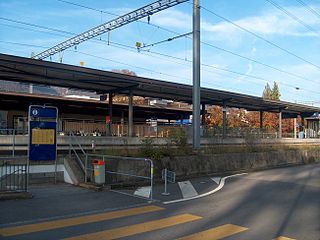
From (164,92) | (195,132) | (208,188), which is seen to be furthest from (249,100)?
(208,188)

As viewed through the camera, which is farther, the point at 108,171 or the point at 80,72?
the point at 80,72

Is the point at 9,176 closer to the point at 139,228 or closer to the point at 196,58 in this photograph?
the point at 139,228

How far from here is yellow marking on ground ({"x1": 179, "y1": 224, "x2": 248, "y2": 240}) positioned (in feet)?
23.8

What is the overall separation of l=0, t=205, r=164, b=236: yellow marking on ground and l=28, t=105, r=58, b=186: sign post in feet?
19.3

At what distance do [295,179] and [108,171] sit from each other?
9013 mm

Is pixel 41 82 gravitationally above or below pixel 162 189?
above

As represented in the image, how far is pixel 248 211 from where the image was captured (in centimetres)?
997

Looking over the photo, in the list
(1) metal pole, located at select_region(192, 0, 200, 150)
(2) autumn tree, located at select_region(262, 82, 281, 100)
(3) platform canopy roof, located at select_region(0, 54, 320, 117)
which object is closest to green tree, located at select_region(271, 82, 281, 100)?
(2) autumn tree, located at select_region(262, 82, 281, 100)

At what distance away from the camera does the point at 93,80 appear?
29812mm

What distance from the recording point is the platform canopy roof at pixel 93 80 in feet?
81.7

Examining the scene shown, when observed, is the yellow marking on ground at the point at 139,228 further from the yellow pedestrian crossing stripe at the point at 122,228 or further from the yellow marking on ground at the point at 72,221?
the yellow marking on ground at the point at 72,221

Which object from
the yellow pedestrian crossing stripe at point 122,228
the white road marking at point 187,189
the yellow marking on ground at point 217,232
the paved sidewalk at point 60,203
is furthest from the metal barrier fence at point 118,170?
the yellow marking on ground at point 217,232

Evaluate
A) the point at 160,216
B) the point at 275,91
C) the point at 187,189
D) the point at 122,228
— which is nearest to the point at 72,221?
the point at 122,228

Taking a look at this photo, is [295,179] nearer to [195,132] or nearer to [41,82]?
[195,132]
